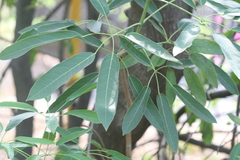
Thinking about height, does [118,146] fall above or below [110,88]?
below

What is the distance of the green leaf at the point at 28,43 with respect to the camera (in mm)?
690

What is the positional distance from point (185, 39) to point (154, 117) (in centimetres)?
22

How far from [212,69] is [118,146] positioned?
2.68 ft

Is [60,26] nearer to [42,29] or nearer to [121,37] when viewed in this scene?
[42,29]

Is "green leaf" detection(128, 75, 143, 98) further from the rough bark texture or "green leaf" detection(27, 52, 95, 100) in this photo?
the rough bark texture

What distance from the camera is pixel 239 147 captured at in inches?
33.0

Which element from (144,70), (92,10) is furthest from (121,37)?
(92,10)

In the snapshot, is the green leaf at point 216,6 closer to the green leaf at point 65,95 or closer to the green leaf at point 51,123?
the green leaf at point 65,95

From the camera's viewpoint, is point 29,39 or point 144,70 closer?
point 29,39

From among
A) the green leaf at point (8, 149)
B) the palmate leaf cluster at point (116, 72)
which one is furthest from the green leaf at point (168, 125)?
the green leaf at point (8, 149)

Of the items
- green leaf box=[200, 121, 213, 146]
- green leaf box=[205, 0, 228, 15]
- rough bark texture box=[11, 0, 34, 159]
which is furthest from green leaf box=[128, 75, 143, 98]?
rough bark texture box=[11, 0, 34, 159]

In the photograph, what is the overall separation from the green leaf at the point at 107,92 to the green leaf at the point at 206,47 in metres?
0.20

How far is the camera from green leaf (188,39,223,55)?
0.78 meters

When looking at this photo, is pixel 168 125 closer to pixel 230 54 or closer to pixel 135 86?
pixel 135 86
